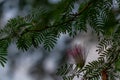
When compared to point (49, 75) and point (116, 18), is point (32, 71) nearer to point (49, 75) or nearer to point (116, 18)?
point (49, 75)

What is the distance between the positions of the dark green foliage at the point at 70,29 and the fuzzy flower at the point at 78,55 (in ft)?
0.04

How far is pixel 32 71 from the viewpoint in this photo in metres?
2.01

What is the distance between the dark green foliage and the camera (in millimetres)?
690

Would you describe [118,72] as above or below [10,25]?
below

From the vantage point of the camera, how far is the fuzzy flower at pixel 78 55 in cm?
71

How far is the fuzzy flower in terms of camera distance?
71 centimetres

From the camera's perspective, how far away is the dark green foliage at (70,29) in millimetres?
690

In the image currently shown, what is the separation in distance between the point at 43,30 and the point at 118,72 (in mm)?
167

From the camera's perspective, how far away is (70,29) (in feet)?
2.51

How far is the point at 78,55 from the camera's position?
719mm

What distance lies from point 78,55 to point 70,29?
2.8 inches

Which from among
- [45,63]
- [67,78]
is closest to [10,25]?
[67,78]

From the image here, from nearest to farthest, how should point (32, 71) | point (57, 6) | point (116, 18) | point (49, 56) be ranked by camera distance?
point (57, 6) → point (116, 18) → point (49, 56) → point (32, 71)

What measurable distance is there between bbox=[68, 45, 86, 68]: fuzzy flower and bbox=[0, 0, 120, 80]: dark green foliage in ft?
0.04
